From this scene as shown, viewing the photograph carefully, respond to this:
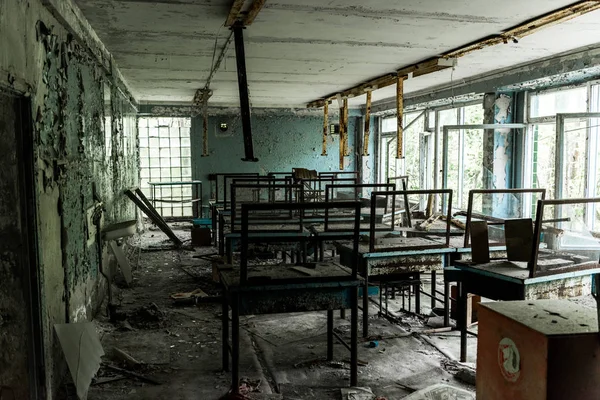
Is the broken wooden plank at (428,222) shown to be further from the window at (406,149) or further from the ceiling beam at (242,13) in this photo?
the ceiling beam at (242,13)

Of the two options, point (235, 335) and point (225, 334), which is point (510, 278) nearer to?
point (235, 335)

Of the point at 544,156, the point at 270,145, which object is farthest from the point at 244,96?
the point at 270,145

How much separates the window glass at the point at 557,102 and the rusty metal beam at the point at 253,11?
4.82m

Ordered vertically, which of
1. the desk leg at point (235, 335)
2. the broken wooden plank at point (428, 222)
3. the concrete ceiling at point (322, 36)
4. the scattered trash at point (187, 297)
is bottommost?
the scattered trash at point (187, 297)

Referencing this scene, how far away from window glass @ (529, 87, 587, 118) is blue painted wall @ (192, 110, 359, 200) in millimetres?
6727

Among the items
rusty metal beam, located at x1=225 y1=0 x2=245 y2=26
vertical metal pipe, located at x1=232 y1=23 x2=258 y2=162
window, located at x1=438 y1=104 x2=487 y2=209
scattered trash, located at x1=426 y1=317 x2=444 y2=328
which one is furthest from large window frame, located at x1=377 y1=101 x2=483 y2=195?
rusty metal beam, located at x1=225 y1=0 x2=245 y2=26

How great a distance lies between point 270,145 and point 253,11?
9.66 meters

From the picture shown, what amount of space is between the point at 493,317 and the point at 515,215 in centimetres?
627

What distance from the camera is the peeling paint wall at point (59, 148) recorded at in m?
2.86

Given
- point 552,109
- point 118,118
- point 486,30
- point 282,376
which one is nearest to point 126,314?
point 282,376

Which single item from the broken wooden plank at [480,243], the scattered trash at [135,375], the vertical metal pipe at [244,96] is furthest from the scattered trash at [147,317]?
the broken wooden plank at [480,243]

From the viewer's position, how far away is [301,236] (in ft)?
11.5

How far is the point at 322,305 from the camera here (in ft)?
11.4

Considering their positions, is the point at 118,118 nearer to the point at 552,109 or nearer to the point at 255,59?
the point at 255,59
